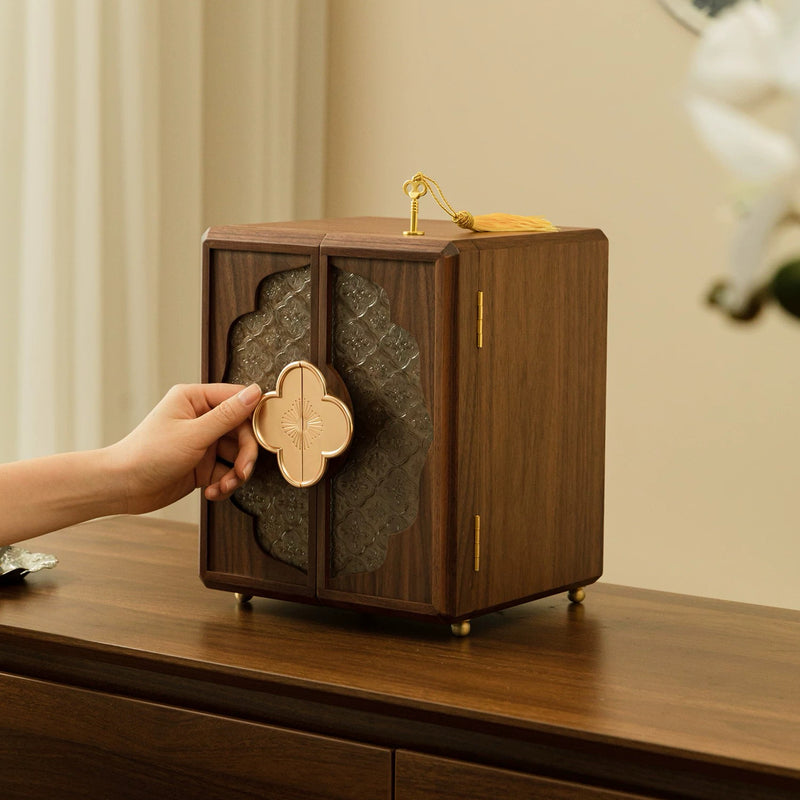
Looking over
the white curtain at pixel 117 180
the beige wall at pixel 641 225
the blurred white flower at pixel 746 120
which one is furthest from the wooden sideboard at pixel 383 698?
the beige wall at pixel 641 225

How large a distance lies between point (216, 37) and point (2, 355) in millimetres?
897

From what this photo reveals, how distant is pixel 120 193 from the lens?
8.04 ft

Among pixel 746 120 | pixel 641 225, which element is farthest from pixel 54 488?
pixel 641 225

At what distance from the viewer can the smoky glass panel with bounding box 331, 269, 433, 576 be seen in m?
1.05

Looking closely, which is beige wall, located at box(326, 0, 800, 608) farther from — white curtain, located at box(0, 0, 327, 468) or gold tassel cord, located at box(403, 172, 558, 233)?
gold tassel cord, located at box(403, 172, 558, 233)

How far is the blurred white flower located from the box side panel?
0.73 metres

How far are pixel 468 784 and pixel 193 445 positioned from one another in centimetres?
38

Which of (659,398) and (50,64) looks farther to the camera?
(659,398)

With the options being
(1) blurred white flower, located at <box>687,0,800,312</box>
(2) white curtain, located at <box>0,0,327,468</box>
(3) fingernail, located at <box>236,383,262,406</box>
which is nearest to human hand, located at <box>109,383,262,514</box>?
(3) fingernail, located at <box>236,383,262,406</box>

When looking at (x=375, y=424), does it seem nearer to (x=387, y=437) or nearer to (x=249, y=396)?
(x=387, y=437)

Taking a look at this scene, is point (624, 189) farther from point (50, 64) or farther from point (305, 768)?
point (305, 768)

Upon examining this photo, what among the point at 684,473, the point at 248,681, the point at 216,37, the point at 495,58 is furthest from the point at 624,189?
the point at 248,681

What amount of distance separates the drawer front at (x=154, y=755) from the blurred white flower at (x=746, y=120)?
0.74 metres

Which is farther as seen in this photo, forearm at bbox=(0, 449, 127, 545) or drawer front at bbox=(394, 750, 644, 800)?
forearm at bbox=(0, 449, 127, 545)
